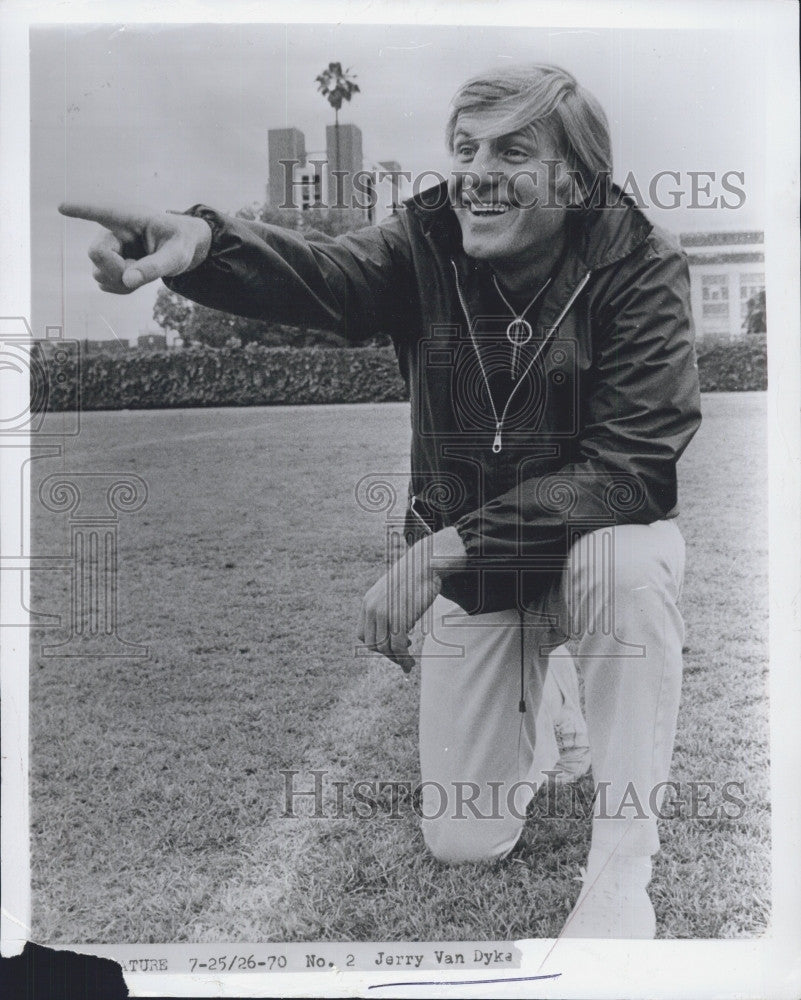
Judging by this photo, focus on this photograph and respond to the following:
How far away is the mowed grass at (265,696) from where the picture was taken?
3211 millimetres

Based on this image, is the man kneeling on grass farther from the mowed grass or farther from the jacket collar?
the mowed grass

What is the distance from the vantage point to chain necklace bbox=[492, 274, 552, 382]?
10.3 ft

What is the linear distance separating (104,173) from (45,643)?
143 cm

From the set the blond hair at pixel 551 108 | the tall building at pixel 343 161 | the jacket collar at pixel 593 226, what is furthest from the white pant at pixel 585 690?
the tall building at pixel 343 161

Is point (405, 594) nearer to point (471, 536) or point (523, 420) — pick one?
point (471, 536)

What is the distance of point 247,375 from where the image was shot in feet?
10.9

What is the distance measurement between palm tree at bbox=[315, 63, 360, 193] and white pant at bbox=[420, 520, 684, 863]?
1.49 metres

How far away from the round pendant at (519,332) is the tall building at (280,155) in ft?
2.55

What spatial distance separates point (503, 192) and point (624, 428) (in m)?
0.77

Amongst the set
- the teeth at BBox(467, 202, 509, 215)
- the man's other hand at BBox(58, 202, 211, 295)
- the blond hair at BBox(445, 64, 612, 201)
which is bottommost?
the man's other hand at BBox(58, 202, 211, 295)

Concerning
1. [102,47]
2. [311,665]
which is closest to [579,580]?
[311,665]

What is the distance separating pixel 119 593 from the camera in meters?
3.29

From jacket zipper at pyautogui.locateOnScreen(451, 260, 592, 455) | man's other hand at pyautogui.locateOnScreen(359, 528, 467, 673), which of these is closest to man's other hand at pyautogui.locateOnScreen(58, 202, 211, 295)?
jacket zipper at pyautogui.locateOnScreen(451, 260, 592, 455)

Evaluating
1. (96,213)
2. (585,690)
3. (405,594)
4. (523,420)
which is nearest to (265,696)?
(405,594)
